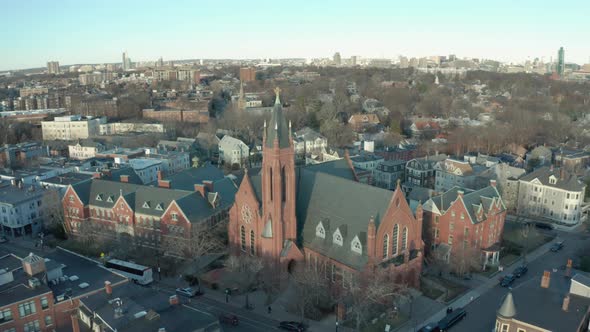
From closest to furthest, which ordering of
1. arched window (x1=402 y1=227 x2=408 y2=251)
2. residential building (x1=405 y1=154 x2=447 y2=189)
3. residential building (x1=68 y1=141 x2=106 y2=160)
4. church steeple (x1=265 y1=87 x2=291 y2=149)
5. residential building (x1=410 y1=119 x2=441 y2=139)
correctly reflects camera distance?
church steeple (x1=265 y1=87 x2=291 y2=149) < arched window (x1=402 y1=227 x2=408 y2=251) < residential building (x1=405 y1=154 x2=447 y2=189) < residential building (x1=68 y1=141 x2=106 y2=160) < residential building (x1=410 y1=119 x2=441 y2=139)

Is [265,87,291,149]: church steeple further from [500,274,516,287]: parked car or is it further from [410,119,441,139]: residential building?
[410,119,441,139]: residential building

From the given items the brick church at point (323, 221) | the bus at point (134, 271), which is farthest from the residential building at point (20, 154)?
the brick church at point (323, 221)

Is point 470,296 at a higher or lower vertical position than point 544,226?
lower

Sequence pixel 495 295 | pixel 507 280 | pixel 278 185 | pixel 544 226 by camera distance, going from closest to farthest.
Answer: pixel 278 185 < pixel 495 295 < pixel 507 280 < pixel 544 226

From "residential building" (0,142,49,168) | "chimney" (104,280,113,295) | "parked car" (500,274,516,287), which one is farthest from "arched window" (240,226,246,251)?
"residential building" (0,142,49,168)

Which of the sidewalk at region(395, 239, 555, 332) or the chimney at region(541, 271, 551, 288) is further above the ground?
the chimney at region(541, 271, 551, 288)

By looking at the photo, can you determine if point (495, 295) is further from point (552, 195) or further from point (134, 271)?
point (134, 271)

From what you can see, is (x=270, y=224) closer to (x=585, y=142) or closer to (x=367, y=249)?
(x=367, y=249)

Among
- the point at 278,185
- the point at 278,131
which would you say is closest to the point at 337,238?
the point at 278,185

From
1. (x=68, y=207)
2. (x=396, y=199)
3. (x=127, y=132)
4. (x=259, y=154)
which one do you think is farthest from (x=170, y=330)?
(x=127, y=132)
